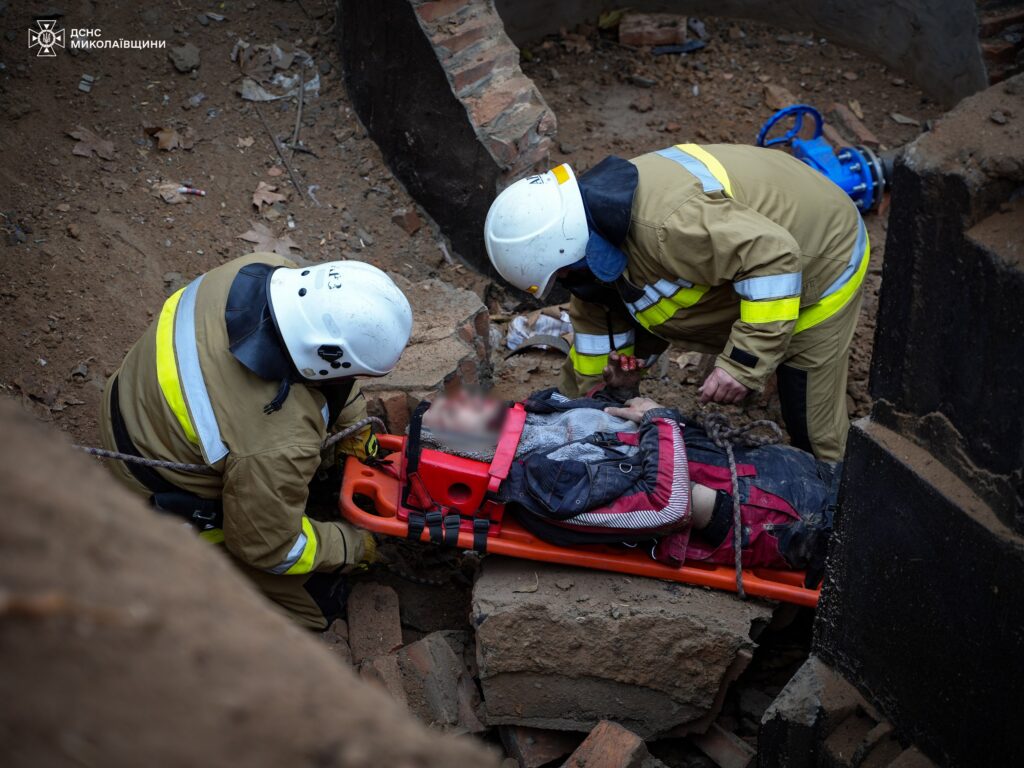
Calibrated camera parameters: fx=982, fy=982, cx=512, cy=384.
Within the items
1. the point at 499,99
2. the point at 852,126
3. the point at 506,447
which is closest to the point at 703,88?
the point at 852,126

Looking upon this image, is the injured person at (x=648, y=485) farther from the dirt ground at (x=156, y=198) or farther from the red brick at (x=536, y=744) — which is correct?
the dirt ground at (x=156, y=198)

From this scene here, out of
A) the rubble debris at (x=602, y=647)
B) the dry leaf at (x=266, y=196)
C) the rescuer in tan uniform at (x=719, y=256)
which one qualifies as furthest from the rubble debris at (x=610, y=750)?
the dry leaf at (x=266, y=196)

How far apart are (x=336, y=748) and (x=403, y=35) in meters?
5.25

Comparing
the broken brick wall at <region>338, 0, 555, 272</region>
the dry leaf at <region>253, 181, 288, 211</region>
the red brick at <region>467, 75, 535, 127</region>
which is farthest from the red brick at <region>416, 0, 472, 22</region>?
the dry leaf at <region>253, 181, 288, 211</region>

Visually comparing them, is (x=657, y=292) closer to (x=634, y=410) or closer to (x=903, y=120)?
(x=634, y=410)

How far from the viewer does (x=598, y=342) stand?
469 cm

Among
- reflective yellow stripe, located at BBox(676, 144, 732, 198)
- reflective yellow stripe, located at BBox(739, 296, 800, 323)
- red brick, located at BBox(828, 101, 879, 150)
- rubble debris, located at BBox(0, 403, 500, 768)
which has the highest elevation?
rubble debris, located at BBox(0, 403, 500, 768)

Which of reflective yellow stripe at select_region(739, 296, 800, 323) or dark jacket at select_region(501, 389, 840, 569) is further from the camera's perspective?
reflective yellow stripe at select_region(739, 296, 800, 323)

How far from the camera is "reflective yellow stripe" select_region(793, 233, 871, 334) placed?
427cm

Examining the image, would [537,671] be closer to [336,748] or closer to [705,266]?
[705,266]

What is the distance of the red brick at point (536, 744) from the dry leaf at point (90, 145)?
3848 millimetres

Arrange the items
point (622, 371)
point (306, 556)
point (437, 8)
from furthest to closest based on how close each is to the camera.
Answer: point (437, 8), point (622, 371), point (306, 556)

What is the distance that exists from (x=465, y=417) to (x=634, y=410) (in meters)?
0.69

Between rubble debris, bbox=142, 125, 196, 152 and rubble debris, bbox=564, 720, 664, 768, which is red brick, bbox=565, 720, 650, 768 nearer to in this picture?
rubble debris, bbox=564, 720, 664, 768
